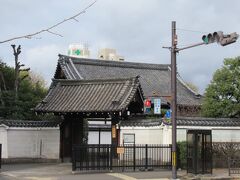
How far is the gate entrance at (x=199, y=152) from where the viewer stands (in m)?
21.4

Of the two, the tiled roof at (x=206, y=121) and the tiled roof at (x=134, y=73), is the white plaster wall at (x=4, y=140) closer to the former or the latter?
the tiled roof at (x=206, y=121)

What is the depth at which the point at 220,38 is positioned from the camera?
18531 mm

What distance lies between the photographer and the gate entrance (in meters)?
21.4

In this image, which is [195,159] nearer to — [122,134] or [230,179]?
[230,179]

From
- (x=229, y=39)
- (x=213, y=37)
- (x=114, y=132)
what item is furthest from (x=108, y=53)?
(x=229, y=39)

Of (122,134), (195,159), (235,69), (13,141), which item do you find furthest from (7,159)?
(235,69)

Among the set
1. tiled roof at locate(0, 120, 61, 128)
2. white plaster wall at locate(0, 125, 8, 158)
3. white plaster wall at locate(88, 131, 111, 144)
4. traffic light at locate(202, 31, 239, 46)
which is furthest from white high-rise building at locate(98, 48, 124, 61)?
traffic light at locate(202, 31, 239, 46)

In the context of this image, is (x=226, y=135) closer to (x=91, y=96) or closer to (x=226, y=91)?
(x=226, y=91)

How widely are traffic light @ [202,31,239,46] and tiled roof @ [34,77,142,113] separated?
848 cm

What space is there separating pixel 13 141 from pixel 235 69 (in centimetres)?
1507

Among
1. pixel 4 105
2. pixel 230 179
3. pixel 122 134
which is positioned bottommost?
pixel 230 179

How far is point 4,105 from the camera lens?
37.4 m

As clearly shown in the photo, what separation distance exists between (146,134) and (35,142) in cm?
776

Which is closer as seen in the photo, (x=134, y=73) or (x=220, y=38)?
(x=220, y=38)
